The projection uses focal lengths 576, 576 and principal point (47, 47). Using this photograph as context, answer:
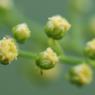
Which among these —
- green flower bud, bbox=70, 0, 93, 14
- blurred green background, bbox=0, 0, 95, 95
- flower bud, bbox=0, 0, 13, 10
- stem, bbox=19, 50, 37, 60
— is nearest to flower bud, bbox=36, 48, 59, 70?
stem, bbox=19, 50, 37, 60

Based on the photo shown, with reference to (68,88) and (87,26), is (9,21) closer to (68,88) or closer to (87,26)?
(87,26)

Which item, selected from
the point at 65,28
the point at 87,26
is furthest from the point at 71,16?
the point at 65,28

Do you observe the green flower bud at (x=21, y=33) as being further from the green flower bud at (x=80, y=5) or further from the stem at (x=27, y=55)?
the green flower bud at (x=80, y=5)

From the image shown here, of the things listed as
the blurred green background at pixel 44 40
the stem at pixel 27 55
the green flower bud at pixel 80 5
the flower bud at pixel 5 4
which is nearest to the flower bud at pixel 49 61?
the stem at pixel 27 55

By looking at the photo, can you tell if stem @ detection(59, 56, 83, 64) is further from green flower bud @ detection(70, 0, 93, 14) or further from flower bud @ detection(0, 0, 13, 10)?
green flower bud @ detection(70, 0, 93, 14)

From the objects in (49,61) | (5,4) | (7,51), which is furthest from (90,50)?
(5,4)

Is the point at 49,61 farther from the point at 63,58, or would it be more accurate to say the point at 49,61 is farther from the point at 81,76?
the point at 81,76
